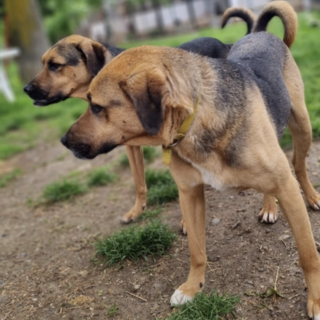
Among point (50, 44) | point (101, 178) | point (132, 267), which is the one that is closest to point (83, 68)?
point (101, 178)

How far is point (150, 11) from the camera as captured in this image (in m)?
35.2

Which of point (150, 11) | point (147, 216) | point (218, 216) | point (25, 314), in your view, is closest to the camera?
point (25, 314)

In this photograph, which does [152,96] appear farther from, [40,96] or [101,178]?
[101,178]

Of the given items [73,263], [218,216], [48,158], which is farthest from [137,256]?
[48,158]

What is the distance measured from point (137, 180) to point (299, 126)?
188cm

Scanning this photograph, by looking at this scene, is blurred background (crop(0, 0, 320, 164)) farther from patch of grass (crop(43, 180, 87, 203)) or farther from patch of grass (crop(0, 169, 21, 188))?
patch of grass (crop(43, 180, 87, 203))

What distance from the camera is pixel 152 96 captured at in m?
2.57

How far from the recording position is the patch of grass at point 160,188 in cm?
511

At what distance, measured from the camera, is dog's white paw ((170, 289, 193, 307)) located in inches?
130

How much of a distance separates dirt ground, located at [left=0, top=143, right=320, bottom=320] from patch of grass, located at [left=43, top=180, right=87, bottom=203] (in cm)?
41

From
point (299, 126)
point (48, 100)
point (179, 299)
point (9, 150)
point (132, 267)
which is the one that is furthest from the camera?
point (9, 150)

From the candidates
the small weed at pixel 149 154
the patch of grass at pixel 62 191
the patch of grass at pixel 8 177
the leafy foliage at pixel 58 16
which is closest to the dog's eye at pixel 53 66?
the patch of grass at pixel 62 191

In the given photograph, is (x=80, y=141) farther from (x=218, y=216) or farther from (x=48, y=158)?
(x=48, y=158)

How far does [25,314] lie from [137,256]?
3.51 ft
